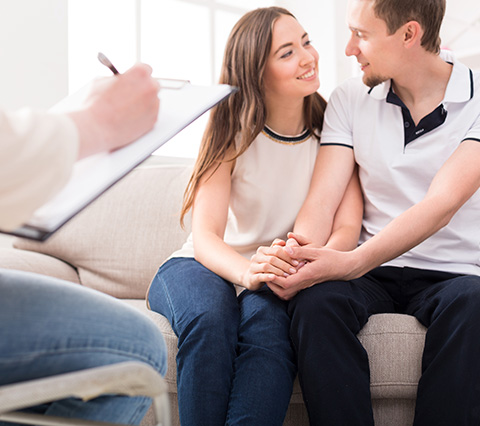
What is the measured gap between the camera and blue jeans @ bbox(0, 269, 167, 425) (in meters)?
0.69

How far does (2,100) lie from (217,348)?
1.76 meters

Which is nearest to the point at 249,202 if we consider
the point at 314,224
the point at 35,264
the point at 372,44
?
the point at 314,224

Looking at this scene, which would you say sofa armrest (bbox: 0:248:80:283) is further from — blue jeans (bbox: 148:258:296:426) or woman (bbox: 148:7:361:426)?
blue jeans (bbox: 148:258:296:426)

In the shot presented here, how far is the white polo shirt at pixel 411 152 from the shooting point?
1.59 meters

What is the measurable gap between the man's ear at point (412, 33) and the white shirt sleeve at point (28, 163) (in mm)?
1287

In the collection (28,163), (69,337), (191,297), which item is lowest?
(191,297)

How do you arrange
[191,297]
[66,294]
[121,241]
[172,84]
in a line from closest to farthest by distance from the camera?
[66,294] < [172,84] < [191,297] < [121,241]

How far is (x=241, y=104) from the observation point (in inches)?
67.8

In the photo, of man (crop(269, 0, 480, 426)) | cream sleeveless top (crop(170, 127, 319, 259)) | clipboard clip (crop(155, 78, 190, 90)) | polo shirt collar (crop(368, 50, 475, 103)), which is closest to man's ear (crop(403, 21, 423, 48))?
man (crop(269, 0, 480, 426))

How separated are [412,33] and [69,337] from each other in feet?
4.36

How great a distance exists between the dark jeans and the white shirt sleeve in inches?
31.0

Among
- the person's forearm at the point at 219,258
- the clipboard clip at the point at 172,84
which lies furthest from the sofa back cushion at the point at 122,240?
the clipboard clip at the point at 172,84

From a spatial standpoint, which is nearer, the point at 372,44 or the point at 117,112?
the point at 117,112

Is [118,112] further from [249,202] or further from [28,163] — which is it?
[249,202]
